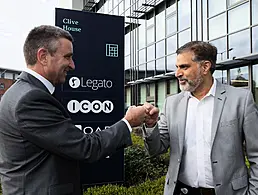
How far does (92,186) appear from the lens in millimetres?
4508

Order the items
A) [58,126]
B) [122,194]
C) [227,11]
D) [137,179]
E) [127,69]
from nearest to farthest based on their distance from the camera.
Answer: [58,126], [122,194], [137,179], [227,11], [127,69]

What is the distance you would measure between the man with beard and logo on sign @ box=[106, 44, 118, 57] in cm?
236

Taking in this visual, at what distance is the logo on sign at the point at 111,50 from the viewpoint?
15.0 feet

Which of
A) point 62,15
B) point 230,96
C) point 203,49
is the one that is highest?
point 62,15

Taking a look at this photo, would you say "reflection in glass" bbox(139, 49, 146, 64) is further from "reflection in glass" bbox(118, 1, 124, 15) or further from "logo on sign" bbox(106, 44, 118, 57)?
"logo on sign" bbox(106, 44, 118, 57)

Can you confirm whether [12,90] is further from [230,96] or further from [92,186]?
[92,186]

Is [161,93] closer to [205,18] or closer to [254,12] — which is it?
[205,18]

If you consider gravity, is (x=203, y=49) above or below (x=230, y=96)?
above

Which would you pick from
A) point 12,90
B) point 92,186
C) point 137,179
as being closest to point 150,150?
point 12,90

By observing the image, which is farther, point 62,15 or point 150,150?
point 62,15

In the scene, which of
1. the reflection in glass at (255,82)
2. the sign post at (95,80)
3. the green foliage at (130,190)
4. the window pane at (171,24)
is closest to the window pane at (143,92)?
the window pane at (171,24)

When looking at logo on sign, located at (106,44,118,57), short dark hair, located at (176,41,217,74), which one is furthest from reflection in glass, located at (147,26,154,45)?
short dark hair, located at (176,41,217,74)

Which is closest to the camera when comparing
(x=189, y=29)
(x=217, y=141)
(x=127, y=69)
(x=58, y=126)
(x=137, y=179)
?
(x=58, y=126)

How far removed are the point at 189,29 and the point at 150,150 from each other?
38.4 feet
